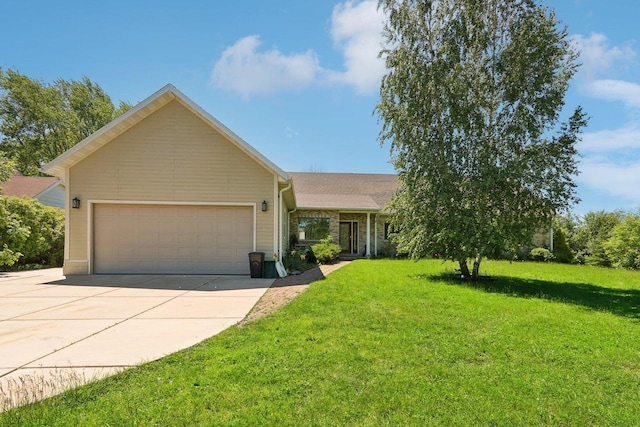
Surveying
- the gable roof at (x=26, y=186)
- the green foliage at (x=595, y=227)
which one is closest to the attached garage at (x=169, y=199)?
the gable roof at (x=26, y=186)

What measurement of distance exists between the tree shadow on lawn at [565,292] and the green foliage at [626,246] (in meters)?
12.2

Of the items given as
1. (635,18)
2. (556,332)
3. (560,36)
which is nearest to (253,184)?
(556,332)

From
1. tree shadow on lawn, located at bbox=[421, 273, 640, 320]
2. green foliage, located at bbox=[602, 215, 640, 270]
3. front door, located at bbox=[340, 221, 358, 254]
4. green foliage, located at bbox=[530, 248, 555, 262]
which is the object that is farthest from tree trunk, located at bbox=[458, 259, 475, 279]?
green foliage, located at bbox=[602, 215, 640, 270]

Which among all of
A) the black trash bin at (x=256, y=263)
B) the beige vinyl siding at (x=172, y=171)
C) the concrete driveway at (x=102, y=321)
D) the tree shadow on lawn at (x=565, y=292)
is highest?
the beige vinyl siding at (x=172, y=171)

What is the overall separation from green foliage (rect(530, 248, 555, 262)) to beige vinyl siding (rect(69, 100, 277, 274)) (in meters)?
16.2

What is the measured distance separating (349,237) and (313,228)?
2345 mm

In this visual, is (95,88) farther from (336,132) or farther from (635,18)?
(635,18)

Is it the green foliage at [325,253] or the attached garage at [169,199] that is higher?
the attached garage at [169,199]

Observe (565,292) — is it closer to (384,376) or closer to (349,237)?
(384,376)

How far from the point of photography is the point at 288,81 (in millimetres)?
14828

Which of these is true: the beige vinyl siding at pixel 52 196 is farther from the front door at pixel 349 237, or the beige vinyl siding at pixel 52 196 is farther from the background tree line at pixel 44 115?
the front door at pixel 349 237

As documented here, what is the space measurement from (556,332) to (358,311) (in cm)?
298

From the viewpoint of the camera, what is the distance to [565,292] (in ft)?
27.5

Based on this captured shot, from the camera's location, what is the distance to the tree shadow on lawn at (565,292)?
6881 mm
